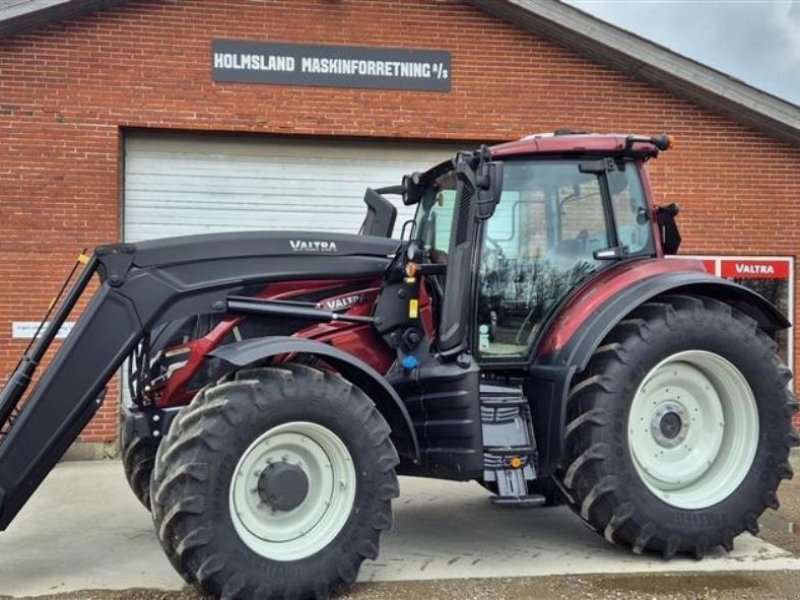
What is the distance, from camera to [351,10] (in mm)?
9828

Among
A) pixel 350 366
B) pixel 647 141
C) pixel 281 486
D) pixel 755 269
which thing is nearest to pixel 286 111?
pixel 647 141

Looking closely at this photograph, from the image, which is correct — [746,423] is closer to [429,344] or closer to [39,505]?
[429,344]

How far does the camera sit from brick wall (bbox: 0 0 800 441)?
923cm

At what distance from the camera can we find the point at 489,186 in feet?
15.9

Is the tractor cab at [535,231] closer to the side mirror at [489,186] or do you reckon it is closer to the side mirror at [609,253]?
the side mirror at [609,253]

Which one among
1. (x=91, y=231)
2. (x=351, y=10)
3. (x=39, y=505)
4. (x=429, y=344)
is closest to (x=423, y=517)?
(x=429, y=344)

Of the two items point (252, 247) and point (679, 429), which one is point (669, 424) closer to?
point (679, 429)

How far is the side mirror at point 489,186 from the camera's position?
4836mm

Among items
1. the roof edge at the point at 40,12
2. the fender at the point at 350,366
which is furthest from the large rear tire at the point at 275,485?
the roof edge at the point at 40,12

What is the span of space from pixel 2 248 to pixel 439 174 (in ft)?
18.5

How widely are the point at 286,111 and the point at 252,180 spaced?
88 cm

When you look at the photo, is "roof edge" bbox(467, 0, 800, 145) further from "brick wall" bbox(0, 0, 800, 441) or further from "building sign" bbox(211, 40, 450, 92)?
"building sign" bbox(211, 40, 450, 92)

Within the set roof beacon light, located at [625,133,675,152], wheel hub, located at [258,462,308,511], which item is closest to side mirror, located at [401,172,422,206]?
roof beacon light, located at [625,133,675,152]

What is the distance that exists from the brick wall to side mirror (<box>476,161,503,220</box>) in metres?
5.23
